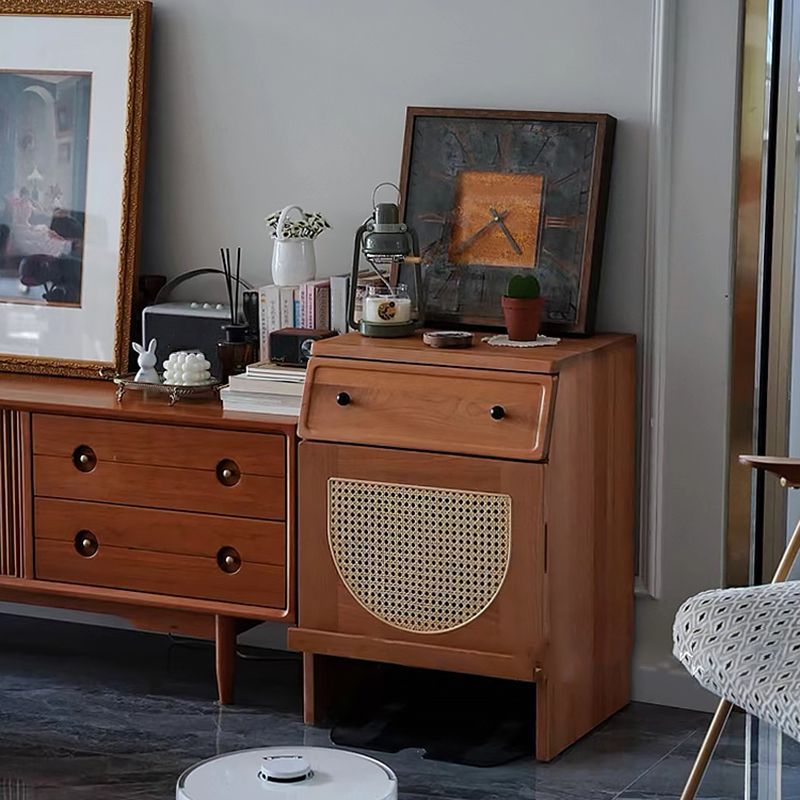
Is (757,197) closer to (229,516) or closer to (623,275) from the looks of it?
(623,275)

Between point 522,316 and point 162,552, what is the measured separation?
3.16ft

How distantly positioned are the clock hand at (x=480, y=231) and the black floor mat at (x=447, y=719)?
101cm

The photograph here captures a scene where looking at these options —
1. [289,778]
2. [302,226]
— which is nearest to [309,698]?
[289,778]

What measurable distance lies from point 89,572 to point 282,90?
4.07 feet

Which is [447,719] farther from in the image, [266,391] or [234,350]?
[234,350]

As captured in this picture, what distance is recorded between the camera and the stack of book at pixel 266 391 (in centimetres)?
346

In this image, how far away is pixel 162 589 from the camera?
139 inches

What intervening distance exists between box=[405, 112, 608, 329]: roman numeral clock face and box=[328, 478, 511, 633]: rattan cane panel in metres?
0.52

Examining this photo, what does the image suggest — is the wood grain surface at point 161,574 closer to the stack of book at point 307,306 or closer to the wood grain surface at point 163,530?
the wood grain surface at point 163,530

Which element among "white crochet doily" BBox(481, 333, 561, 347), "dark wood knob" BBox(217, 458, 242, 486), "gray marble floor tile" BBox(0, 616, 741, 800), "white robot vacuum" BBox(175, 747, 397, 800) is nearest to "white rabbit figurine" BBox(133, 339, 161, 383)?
"dark wood knob" BBox(217, 458, 242, 486)

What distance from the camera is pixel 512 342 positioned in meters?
3.33

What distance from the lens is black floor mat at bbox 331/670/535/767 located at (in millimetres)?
3332

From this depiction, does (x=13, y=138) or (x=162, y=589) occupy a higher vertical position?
(x=13, y=138)

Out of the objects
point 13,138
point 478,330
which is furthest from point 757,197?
point 13,138
